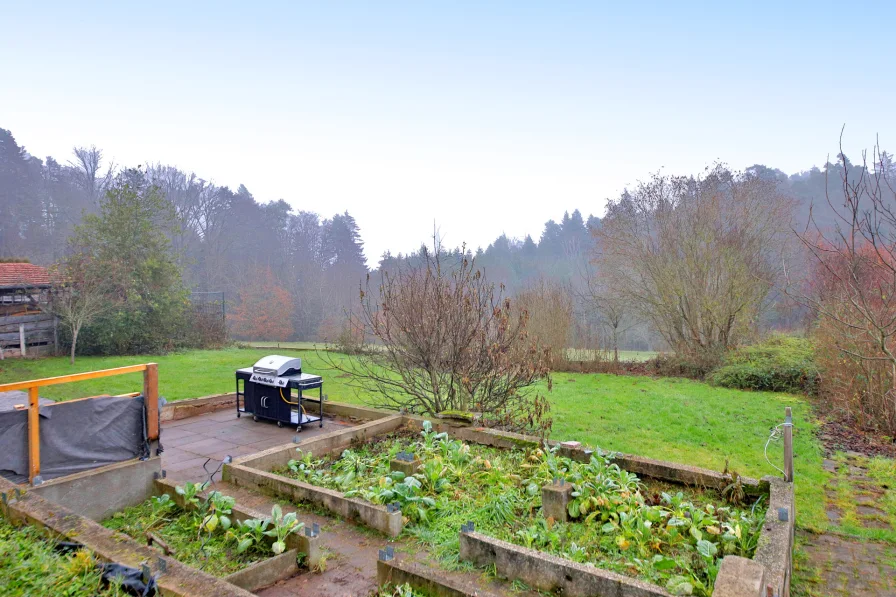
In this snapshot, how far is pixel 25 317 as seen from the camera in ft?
54.5

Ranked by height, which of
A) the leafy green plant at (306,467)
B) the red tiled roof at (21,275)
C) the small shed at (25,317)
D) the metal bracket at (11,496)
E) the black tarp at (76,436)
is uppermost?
the red tiled roof at (21,275)

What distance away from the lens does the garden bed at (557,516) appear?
139 inches

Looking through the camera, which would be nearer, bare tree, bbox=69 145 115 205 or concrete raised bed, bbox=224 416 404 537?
concrete raised bed, bbox=224 416 404 537

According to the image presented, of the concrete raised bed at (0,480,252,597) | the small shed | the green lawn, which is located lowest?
the green lawn

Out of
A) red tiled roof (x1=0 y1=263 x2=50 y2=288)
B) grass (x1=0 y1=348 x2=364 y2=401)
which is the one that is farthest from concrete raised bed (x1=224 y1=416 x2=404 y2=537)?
red tiled roof (x1=0 y1=263 x2=50 y2=288)

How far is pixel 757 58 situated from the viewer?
30.8 feet

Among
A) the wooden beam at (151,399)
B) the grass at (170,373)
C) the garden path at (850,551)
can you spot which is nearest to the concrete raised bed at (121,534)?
the wooden beam at (151,399)

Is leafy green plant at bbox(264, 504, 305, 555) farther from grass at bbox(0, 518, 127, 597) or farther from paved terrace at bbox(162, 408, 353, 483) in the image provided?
paved terrace at bbox(162, 408, 353, 483)

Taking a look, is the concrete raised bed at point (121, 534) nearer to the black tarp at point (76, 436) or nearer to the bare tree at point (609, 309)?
the black tarp at point (76, 436)

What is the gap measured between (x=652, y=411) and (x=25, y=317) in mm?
19495

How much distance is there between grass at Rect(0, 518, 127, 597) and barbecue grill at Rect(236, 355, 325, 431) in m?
4.45

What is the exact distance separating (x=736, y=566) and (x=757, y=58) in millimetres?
9931

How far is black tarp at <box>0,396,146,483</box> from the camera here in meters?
4.27

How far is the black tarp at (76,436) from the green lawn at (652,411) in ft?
17.1
